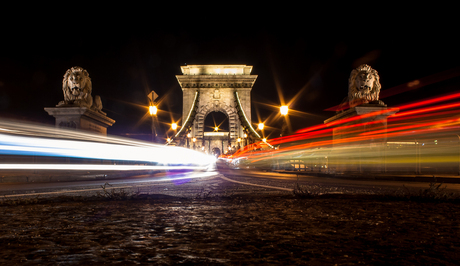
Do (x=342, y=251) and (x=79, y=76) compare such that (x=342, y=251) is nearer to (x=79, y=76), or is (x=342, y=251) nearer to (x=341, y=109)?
(x=341, y=109)

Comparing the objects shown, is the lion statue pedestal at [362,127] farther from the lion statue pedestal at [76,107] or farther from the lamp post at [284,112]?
the lion statue pedestal at [76,107]

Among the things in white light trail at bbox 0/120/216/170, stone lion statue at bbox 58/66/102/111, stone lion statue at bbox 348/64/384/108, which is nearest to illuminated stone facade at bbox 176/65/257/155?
white light trail at bbox 0/120/216/170

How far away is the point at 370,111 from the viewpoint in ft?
45.7

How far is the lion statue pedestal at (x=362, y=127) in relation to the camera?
13.5m

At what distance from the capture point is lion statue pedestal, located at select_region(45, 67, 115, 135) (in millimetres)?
14836

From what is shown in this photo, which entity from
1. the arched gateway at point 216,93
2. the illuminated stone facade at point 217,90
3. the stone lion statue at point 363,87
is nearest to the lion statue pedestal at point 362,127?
the stone lion statue at point 363,87

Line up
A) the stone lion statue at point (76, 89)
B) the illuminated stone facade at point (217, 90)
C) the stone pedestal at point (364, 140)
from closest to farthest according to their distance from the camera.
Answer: the stone pedestal at point (364, 140)
the stone lion statue at point (76, 89)
the illuminated stone facade at point (217, 90)

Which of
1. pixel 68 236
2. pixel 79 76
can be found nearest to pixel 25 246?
pixel 68 236

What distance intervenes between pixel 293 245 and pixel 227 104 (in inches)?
2523

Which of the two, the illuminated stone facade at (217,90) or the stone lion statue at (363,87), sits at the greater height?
the illuminated stone facade at (217,90)

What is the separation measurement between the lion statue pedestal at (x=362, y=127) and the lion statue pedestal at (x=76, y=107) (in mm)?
10576

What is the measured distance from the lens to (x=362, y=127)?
46.0ft

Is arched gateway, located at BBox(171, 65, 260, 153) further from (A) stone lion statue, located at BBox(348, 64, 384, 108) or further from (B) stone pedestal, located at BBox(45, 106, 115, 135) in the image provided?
(B) stone pedestal, located at BBox(45, 106, 115, 135)

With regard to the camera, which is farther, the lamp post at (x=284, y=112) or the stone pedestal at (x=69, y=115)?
the stone pedestal at (x=69, y=115)
